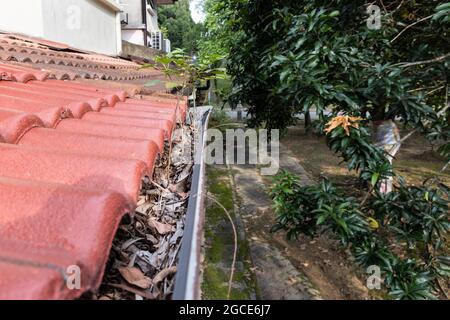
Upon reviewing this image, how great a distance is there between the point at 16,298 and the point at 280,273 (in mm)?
3014

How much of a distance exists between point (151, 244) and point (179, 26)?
4230 centimetres

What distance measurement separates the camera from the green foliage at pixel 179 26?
37938 mm

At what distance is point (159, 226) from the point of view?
144 centimetres

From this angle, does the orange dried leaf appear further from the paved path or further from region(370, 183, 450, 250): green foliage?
the paved path

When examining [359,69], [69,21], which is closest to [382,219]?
[359,69]

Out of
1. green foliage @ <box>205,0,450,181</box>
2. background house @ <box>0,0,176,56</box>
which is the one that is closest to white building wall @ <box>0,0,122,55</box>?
background house @ <box>0,0,176,56</box>

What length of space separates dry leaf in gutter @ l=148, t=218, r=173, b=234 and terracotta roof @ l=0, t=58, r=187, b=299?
0.96 ft

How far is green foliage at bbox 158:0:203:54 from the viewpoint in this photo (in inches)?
1494

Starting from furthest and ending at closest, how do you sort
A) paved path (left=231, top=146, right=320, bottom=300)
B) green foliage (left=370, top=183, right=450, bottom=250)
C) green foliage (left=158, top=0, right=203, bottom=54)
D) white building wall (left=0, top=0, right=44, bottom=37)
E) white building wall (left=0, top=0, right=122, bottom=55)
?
green foliage (left=158, top=0, right=203, bottom=54)
white building wall (left=0, top=0, right=122, bottom=55)
white building wall (left=0, top=0, right=44, bottom=37)
paved path (left=231, top=146, right=320, bottom=300)
green foliage (left=370, top=183, right=450, bottom=250)

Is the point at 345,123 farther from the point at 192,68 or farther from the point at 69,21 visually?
the point at 69,21

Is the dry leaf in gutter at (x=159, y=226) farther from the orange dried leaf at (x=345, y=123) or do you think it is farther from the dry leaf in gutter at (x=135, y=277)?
the orange dried leaf at (x=345, y=123)

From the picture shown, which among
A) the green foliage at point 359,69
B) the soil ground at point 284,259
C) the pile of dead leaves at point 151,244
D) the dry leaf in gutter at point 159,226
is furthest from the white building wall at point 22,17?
the dry leaf in gutter at point 159,226

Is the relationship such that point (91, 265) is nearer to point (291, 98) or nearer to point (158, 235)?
point (158, 235)

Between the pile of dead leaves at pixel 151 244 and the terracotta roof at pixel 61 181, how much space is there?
0.45 feet
